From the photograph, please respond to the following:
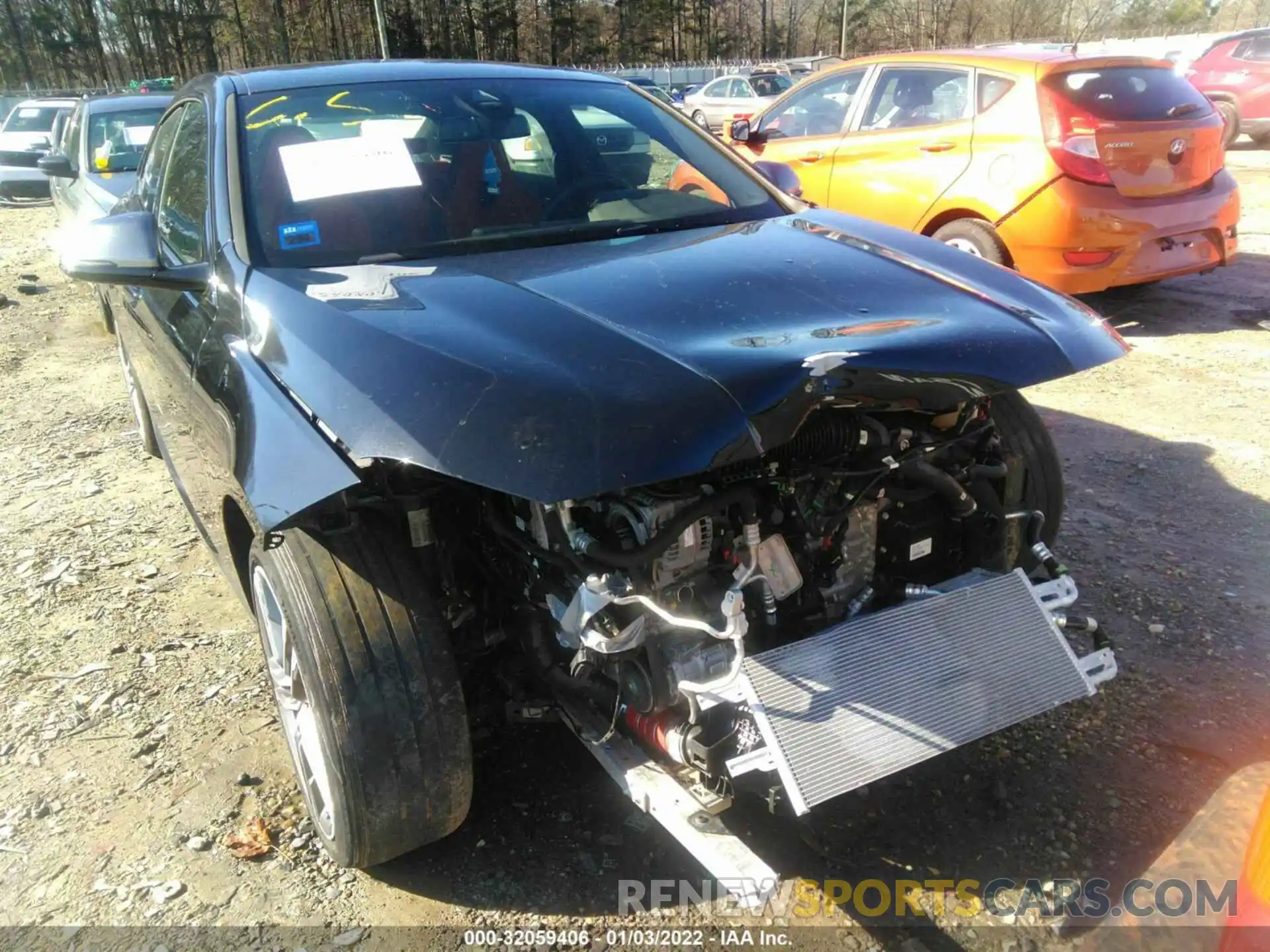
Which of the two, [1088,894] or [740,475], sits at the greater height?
[740,475]

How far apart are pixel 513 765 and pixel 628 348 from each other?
1.33 m

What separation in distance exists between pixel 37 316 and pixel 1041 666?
8893mm

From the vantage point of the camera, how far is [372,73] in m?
3.11

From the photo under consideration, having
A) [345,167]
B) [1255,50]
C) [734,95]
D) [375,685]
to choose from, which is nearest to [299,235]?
[345,167]

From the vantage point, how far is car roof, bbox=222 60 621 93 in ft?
9.84

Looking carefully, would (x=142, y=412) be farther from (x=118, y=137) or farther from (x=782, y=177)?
(x=118, y=137)

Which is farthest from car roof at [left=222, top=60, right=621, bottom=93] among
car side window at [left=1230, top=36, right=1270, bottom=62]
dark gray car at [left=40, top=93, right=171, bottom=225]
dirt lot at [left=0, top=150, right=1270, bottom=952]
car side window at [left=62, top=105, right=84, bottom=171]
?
car side window at [left=1230, top=36, right=1270, bottom=62]

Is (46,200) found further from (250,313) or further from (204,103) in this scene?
(250,313)

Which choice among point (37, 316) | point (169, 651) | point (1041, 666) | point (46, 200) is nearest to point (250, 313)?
point (169, 651)

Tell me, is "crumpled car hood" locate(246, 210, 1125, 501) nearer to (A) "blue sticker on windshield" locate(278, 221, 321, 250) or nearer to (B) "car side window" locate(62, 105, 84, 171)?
(A) "blue sticker on windshield" locate(278, 221, 321, 250)

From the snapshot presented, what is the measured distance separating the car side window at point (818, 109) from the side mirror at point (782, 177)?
3.60 meters

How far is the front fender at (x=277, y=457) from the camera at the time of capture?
1864 millimetres

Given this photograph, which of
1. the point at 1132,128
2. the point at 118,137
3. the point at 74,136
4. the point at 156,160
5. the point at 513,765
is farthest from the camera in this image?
the point at 74,136

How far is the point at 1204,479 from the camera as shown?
4.20 meters
